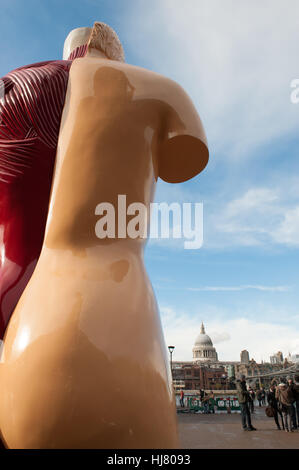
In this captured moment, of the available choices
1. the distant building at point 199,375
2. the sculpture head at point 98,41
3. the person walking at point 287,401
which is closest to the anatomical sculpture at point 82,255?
the sculpture head at point 98,41

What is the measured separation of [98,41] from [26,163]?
1248 mm

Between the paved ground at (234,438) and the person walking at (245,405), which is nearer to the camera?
the paved ground at (234,438)

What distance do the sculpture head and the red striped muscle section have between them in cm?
78

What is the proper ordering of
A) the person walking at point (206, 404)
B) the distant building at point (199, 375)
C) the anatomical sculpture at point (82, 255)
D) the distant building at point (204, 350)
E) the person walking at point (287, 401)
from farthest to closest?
the distant building at point (204, 350) → the distant building at point (199, 375) → the person walking at point (206, 404) → the person walking at point (287, 401) → the anatomical sculpture at point (82, 255)

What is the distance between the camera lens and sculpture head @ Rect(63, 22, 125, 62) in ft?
8.93

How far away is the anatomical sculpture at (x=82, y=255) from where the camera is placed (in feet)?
4.75

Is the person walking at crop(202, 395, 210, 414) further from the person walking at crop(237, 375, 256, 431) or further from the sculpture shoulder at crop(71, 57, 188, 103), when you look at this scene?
the sculpture shoulder at crop(71, 57, 188, 103)

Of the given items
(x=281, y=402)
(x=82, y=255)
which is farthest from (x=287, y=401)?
(x=82, y=255)

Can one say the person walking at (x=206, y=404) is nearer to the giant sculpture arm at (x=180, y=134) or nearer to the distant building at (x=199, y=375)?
the giant sculpture arm at (x=180, y=134)

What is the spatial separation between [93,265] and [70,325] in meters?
0.31

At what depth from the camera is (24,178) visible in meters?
2.04

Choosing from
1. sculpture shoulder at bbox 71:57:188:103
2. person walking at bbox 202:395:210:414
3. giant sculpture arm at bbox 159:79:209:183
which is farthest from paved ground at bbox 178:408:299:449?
sculpture shoulder at bbox 71:57:188:103

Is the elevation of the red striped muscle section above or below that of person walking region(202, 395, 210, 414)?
above

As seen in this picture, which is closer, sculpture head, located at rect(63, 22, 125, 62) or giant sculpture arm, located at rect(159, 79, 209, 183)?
giant sculpture arm, located at rect(159, 79, 209, 183)
